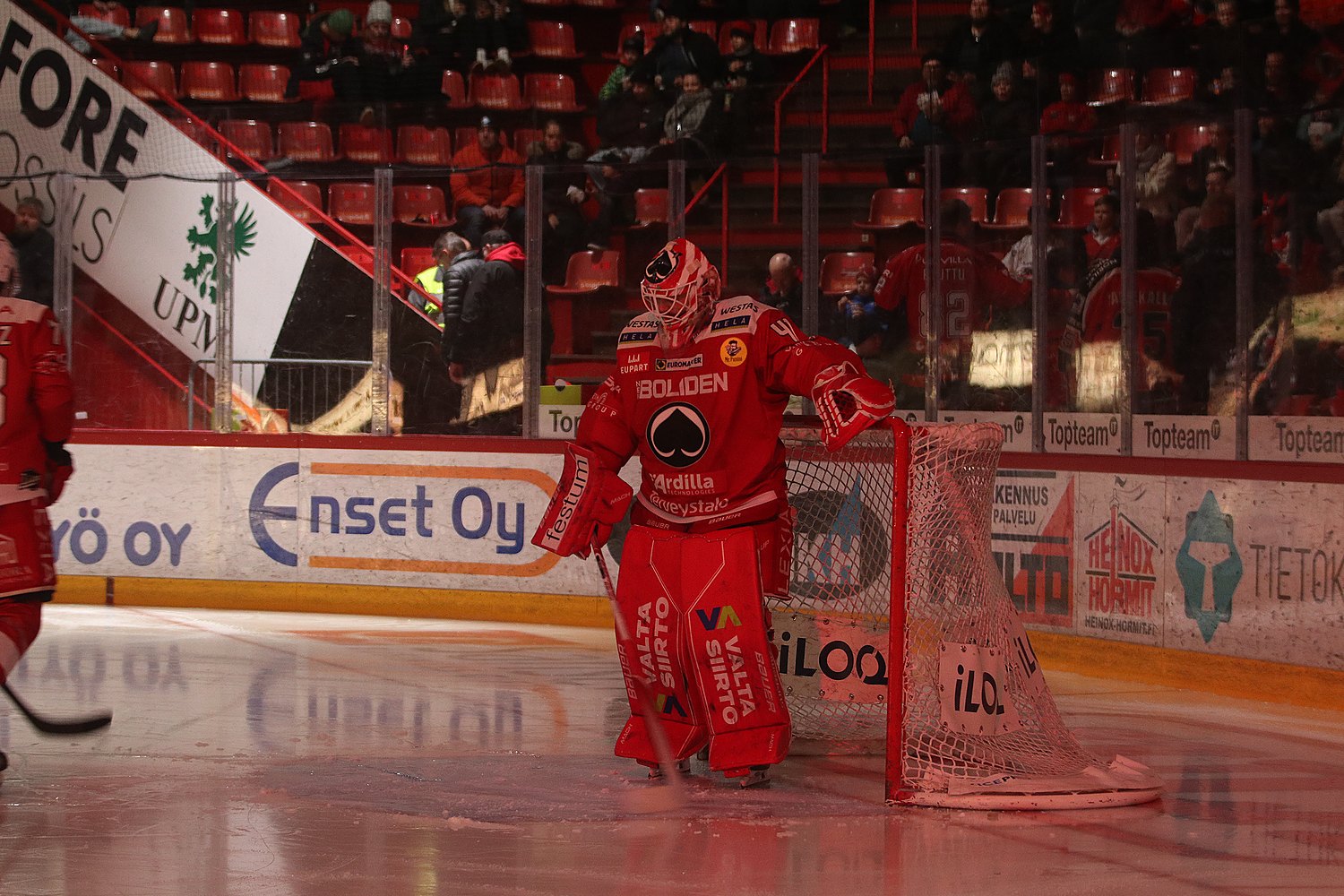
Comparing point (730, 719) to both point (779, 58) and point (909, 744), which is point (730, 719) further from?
point (779, 58)

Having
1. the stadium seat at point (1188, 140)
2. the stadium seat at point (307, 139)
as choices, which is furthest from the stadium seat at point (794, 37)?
the stadium seat at point (1188, 140)

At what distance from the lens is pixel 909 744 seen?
5102mm

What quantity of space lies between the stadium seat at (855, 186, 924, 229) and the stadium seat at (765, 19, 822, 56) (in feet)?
15.3

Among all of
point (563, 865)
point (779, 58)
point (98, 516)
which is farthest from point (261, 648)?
point (779, 58)

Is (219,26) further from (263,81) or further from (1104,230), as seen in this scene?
(1104,230)

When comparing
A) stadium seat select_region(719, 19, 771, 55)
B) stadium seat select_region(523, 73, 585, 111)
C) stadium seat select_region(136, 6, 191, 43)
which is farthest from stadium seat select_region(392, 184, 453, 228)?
stadium seat select_region(136, 6, 191, 43)

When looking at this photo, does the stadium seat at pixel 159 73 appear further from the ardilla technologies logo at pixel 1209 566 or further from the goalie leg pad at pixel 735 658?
the goalie leg pad at pixel 735 658

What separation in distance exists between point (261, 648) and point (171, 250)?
321 centimetres

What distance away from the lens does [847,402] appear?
5.10m

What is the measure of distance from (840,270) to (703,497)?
387 cm

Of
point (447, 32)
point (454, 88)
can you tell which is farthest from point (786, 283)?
point (447, 32)

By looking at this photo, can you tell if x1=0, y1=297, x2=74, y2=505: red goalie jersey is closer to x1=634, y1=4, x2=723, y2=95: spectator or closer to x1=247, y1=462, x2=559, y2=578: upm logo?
x1=247, y1=462, x2=559, y2=578: upm logo

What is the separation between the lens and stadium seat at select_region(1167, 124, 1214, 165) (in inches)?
302

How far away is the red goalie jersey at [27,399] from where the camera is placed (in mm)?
5340
